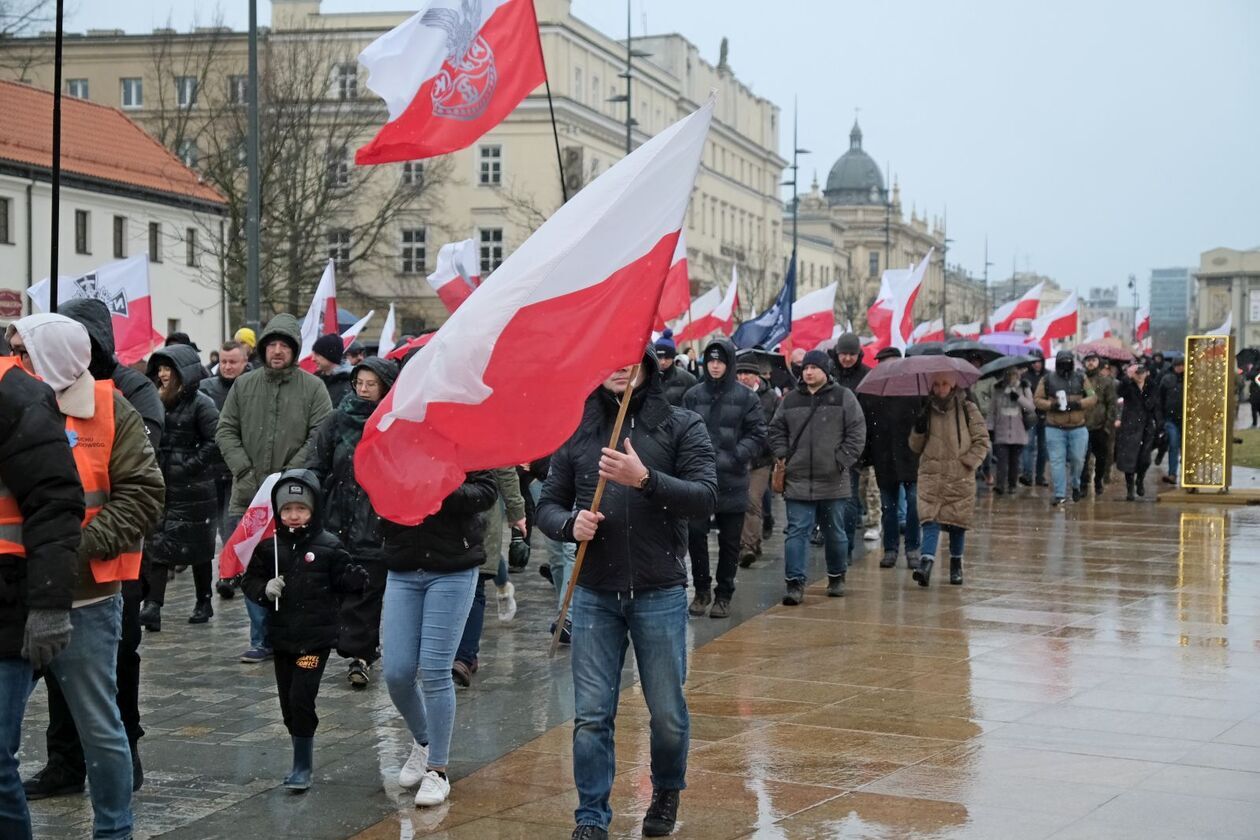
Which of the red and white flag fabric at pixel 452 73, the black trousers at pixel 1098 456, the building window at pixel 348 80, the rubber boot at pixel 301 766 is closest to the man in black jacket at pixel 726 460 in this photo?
the red and white flag fabric at pixel 452 73

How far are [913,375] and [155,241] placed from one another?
39428 millimetres

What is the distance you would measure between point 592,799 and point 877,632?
212 inches

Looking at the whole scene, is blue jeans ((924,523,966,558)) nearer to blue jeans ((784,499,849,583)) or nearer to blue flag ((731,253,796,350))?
blue jeans ((784,499,849,583))

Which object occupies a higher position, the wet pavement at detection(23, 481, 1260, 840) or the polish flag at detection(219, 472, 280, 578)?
the polish flag at detection(219, 472, 280, 578)

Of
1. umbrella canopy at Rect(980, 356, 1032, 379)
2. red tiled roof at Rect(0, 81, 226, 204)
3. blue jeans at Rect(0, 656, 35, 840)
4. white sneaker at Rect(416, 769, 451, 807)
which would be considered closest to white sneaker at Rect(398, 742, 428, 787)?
white sneaker at Rect(416, 769, 451, 807)

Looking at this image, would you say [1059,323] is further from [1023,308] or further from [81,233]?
[81,233]

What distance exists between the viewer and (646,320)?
6.12m

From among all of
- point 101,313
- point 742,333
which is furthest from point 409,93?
point 742,333

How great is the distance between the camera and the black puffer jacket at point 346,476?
8.82m

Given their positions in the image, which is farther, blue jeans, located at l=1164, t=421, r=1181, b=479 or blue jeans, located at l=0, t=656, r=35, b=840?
blue jeans, located at l=1164, t=421, r=1181, b=479

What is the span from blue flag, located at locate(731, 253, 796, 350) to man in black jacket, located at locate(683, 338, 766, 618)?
10341 millimetres

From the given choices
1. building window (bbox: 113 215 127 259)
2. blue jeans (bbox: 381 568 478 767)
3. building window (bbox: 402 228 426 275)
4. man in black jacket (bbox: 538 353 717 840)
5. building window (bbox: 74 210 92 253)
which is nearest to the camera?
man in black jacket (bbox: 538 353 717 840)

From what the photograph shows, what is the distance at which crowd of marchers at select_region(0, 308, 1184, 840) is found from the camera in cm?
548

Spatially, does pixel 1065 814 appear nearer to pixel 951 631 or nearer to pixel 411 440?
pixel 411 440
